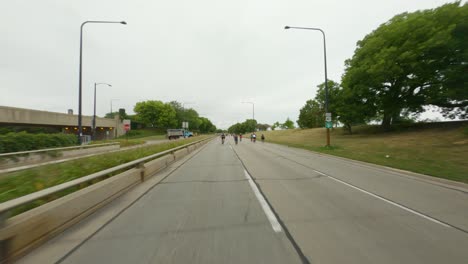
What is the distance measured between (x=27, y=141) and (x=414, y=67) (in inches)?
1694

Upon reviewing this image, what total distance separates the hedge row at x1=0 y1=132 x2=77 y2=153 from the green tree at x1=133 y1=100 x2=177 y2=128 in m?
63.4

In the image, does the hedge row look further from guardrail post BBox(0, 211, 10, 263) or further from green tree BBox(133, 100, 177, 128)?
green tree BBox(133, 100, 177, 128)

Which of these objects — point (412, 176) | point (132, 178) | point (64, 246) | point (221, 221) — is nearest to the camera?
point (64, 246)

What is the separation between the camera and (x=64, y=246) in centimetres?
342

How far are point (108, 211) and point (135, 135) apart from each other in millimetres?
77172

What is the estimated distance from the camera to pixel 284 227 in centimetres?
404

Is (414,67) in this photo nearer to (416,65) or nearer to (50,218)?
(416,65)

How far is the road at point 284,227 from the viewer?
313 cm

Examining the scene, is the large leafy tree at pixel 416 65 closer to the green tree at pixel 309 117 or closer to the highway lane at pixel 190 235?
the highway lane at pixel 190 235

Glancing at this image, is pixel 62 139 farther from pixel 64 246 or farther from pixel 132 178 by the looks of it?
pixel 64 246

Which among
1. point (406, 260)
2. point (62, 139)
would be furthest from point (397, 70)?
point (62, 139)

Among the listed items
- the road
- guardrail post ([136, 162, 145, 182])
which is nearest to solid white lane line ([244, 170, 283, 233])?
the road

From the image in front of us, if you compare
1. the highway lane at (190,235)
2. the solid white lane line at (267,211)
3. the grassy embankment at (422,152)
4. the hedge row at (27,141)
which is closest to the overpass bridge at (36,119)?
the hedge row at (27,141)

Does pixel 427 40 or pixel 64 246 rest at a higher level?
pixel 427 40
